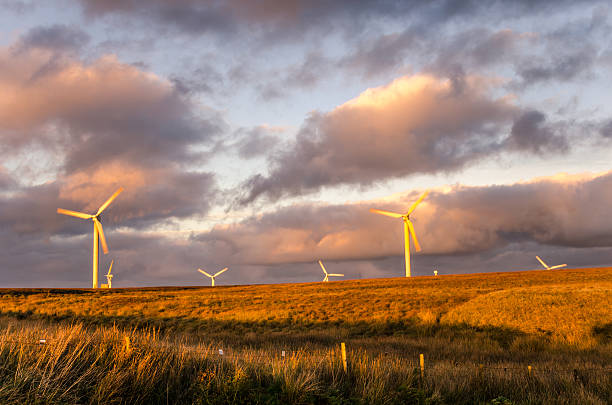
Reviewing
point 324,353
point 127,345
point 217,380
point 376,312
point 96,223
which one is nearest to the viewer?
point 217,380

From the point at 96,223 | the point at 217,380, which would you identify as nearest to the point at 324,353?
the point at 217,380

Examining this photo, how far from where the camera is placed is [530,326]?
30.7 m

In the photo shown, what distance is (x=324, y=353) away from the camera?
755 inches

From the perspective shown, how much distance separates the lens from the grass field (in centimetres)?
1130

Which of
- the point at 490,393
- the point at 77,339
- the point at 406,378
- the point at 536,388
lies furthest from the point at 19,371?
the point at 536,388

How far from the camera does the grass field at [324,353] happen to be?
11297 mm

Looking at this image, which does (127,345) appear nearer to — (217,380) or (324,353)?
(217,380)

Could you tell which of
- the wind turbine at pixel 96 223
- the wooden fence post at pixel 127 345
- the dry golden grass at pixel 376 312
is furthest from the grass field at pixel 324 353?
the wind turbine at pixel 96 223

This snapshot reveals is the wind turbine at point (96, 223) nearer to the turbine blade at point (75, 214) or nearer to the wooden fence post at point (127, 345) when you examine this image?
the turbine blade at point (75, 214)

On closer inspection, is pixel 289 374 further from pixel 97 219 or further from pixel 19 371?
pixel 97 219

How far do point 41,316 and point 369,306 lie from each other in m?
28.6

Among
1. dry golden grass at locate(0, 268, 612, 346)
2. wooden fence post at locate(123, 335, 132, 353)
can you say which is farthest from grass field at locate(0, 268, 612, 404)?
dry golden grass at locate(0, 268, 612, 346)

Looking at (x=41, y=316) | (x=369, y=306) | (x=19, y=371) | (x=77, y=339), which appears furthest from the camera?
(x=369, y=306)

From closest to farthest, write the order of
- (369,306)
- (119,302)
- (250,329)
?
(250,329), (369,306), (119,302)
